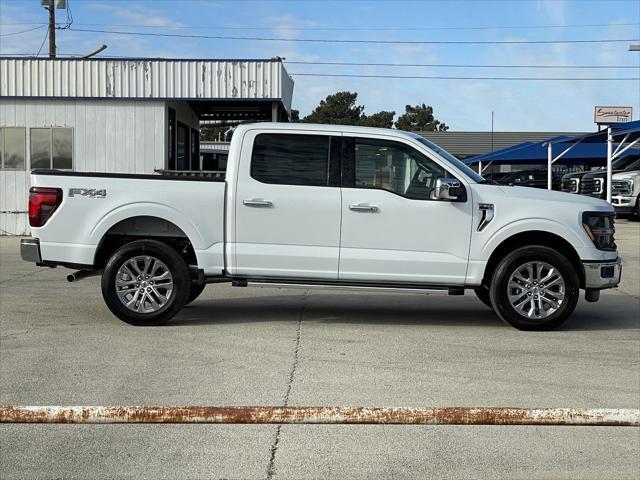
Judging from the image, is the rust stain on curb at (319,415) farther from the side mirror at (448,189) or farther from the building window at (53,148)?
the building window at (53,148)

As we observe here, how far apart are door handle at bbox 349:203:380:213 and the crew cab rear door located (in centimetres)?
15

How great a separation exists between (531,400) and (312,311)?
167 inches

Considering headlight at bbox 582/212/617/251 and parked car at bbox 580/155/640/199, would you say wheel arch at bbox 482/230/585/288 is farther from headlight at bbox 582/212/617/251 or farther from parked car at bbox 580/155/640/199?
parked car at bbox 580/155/640/199

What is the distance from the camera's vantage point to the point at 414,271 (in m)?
8.63

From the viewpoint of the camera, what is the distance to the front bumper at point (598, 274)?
28.5 feet

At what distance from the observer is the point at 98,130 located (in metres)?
22.0

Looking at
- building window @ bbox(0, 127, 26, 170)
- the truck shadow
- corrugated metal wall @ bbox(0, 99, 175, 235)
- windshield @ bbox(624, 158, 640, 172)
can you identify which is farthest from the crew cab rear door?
windshield @ bbox(624, 158, 640, 172)

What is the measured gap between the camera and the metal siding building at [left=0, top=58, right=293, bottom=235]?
21922 millimetres

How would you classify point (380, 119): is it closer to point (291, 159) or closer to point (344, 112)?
point (344, 112)

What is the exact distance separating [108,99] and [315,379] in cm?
1691

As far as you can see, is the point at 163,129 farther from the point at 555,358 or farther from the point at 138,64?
the point at 555,358

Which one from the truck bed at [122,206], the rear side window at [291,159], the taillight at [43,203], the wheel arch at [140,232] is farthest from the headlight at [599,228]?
the taillight at [43,203]

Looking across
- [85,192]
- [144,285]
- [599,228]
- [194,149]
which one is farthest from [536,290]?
[194,149]

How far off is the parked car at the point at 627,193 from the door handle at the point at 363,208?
59.9ft
